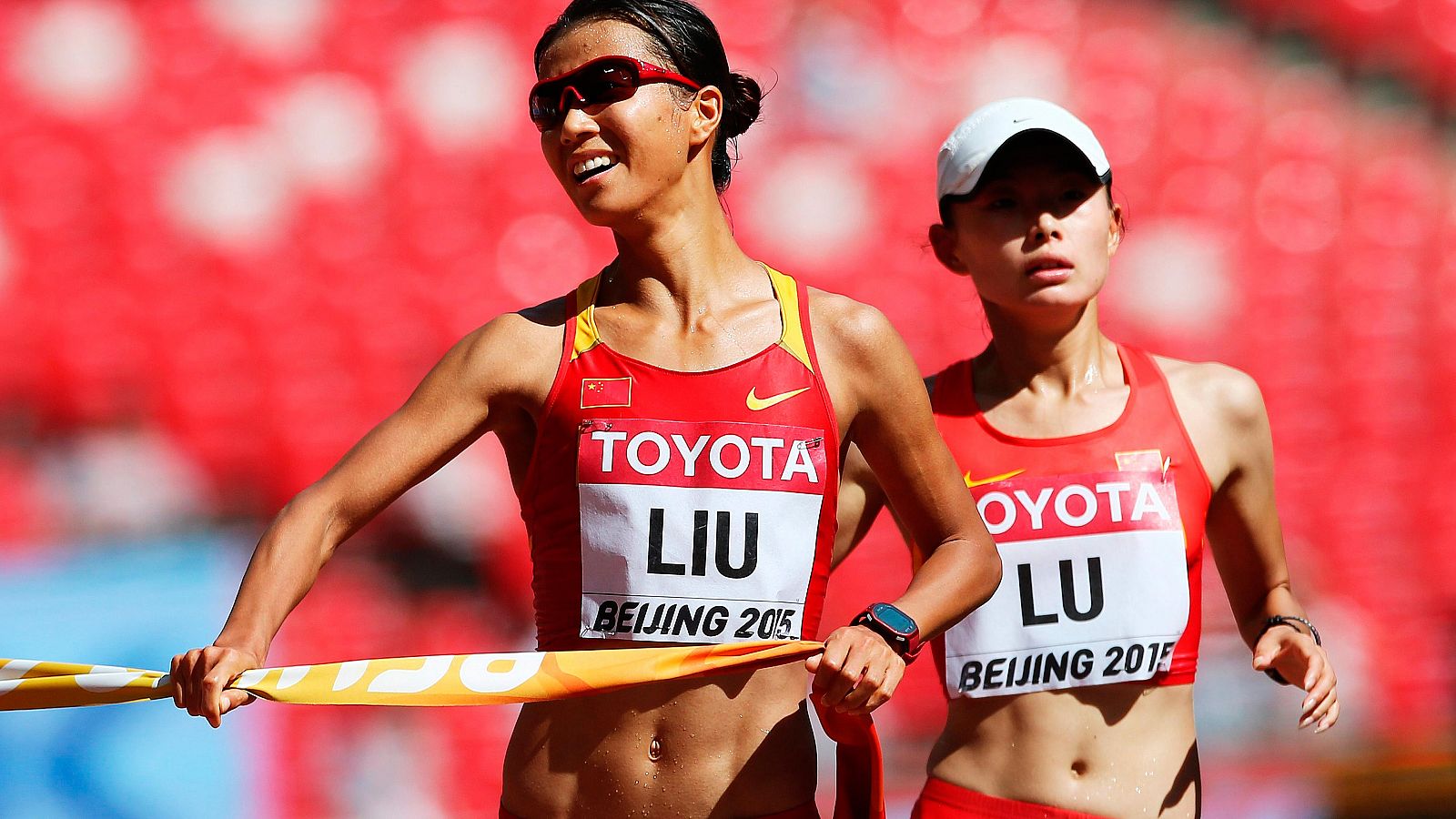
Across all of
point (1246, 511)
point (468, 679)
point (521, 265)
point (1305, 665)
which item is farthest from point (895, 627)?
point (521, 265)

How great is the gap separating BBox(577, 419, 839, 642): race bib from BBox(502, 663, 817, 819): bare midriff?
0.33 ft

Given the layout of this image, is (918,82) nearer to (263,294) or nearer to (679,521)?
(263,294)

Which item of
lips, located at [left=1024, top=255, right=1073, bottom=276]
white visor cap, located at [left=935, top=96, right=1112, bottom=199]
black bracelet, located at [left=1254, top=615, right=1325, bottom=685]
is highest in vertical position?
white visor cap, located at [left=935, top=96, right=1112, bottom=199]

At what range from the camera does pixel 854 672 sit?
6.12 feet

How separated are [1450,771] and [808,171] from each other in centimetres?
347

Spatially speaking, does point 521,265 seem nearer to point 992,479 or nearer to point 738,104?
point 992,479

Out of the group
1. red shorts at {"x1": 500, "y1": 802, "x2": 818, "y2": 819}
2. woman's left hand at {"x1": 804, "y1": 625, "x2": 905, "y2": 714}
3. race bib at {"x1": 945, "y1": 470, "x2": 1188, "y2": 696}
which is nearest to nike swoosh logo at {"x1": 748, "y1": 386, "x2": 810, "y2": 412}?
woman's left hand at {"x1": 804, "y1": 625, "x2": 905, "y2": 714}

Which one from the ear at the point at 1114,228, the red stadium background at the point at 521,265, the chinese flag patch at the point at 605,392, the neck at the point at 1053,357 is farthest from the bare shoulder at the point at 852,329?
the red stadium background at the point at 521,265

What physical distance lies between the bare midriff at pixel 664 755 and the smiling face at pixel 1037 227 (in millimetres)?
1059

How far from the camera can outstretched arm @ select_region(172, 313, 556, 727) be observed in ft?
6.51

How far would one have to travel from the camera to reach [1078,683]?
2729 millimetres

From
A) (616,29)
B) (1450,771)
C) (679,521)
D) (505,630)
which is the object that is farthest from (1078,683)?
(1450,771)

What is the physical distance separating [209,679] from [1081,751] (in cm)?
161

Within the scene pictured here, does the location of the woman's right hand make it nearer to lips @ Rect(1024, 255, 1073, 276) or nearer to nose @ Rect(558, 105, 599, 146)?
nose @ Rect(558, 105, 599, 146)
